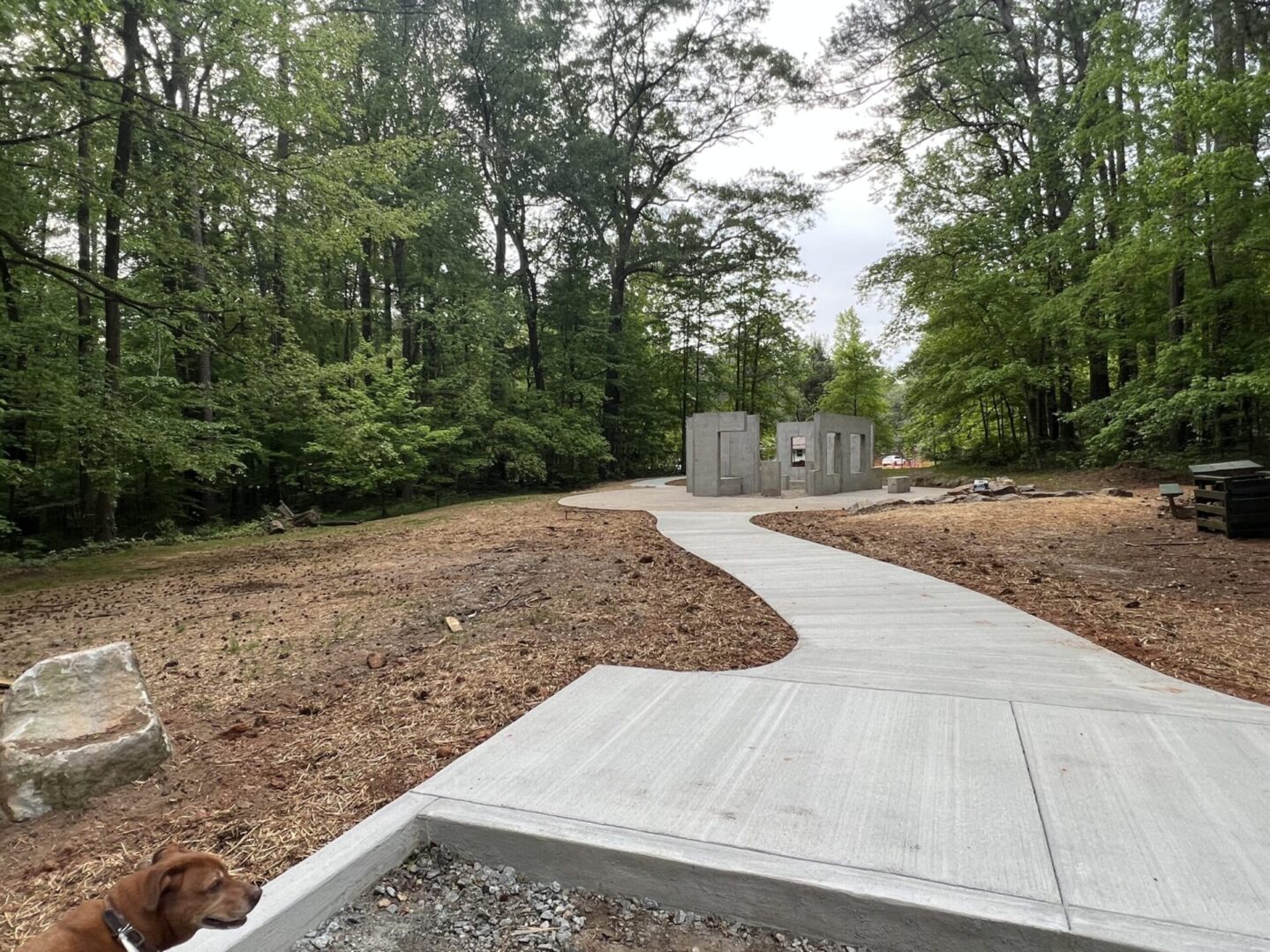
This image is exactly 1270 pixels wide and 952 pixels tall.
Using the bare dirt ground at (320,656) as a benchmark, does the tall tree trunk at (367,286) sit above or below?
above

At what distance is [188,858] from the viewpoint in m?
1.46

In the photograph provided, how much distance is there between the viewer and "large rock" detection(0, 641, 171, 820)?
7.21ft

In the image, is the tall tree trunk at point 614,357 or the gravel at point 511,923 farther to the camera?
the tall tree trunk at point 614,357

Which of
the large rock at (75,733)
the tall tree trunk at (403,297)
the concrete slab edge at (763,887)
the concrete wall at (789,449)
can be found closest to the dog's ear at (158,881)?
the concrete slab edge at (763,887)

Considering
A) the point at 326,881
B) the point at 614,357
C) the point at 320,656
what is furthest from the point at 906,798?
the point at 614,357

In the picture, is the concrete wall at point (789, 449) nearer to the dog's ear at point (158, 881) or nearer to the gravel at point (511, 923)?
the gravel at point (511, 923)

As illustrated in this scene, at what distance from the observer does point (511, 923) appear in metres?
1.71

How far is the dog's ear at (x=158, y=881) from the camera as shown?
1399 millimetres

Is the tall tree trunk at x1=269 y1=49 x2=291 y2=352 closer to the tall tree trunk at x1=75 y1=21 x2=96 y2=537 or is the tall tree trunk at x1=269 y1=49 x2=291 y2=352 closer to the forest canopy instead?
the forest canopy

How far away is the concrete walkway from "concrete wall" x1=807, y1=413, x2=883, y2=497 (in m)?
12.8

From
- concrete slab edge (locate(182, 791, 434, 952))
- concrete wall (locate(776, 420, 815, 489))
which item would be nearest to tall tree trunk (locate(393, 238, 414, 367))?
concrete wall (locate(776, 420, 815, 489))

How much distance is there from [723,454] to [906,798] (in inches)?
584

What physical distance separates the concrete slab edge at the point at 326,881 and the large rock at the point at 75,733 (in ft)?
3.51

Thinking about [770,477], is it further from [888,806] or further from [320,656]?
[888,806]
